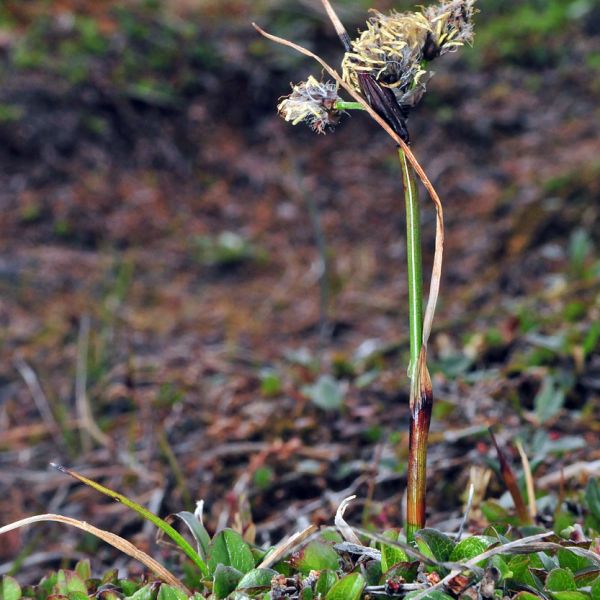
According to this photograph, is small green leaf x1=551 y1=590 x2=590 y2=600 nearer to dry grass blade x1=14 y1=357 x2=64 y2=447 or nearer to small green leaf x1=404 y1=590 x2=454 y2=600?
small green leaf x1=404 y1=590 x2=454 y2=600

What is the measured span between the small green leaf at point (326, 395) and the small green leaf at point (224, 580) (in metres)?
1.14

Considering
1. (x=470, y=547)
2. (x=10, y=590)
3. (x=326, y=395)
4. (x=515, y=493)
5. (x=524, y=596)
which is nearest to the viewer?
(x=524, y=596)

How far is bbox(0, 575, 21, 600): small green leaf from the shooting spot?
3.80 ft

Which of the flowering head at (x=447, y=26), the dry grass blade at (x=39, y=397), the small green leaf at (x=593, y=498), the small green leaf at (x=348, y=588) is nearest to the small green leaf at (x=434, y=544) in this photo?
the small green leaf at (x=348, y=588)

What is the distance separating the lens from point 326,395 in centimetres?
223

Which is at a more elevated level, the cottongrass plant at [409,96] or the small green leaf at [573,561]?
the cottongrass plant at [409,96]

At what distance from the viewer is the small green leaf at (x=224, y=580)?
106cm

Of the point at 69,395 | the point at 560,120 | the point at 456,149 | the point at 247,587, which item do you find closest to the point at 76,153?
the point at 69,395

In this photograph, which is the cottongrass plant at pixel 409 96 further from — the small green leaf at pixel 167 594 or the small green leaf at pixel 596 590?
the small green leaf at pixel 167 594

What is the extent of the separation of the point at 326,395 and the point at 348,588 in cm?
124

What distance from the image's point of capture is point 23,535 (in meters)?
2.21

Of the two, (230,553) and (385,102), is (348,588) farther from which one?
(385,102)

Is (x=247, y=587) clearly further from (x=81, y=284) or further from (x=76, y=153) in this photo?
(x=76, y=153)

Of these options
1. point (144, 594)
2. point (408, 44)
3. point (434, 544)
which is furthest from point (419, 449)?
point (408, 44)
